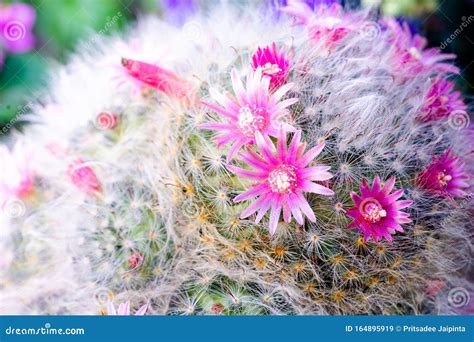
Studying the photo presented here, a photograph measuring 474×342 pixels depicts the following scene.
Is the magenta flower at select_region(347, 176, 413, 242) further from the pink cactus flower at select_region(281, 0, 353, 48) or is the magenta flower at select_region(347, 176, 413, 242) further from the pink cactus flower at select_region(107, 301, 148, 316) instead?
the pink cactus flower at select_region(107, 301, 148, 316)

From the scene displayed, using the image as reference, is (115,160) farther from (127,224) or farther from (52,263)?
(52,263)

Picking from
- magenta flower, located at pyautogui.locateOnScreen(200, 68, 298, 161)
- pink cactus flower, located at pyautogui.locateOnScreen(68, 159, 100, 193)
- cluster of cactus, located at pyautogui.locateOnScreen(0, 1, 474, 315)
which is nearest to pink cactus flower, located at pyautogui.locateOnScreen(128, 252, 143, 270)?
cluster of cactus, located at pyautogui.locateOnScreen(0, 1, 474, 315)

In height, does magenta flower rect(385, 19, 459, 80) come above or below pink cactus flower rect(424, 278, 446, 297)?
above

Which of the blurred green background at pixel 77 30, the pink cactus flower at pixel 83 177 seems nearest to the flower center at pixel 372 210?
the blurred green background at pixel 77 30

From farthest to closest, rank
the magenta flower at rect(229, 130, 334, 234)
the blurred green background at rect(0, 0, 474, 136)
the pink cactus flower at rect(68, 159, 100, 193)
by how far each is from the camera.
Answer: the blurred green background at rect(0, 0, 474, 136), the pink cactus flower at rect(68, 159, 100, 193), the magenta flower at rect(229, 130, 334, 234)

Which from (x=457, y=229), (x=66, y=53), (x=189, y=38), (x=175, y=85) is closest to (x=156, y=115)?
(x=175, y=85)

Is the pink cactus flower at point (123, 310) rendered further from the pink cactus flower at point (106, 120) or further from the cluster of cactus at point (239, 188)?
the pink cactus flower at point (106, 120)

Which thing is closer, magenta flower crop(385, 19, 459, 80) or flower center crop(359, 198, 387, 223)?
flower center crop(359, 198, 387, 223)

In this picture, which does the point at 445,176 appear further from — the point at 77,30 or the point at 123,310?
the point at 77,30
